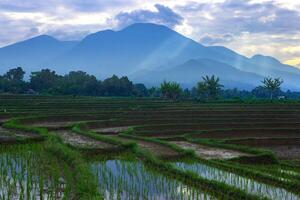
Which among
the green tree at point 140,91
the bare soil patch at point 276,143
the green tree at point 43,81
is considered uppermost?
the green tree at point 43,81

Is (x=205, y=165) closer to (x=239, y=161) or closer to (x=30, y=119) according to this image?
(x=239, y=161)

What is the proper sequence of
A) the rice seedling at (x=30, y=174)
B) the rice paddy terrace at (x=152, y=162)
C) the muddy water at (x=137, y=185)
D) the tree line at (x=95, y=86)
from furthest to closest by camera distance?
the tree line at (x=95, y=86) → the rice paddy terrace at (x=152, y=162) → the muddy water at (x=137, y=185) → the rice seedling at (x=30, y=174)

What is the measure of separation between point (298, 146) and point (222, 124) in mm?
7702

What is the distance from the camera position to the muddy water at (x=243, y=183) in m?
12.9

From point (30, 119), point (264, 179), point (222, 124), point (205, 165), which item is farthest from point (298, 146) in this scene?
point (30, 119)

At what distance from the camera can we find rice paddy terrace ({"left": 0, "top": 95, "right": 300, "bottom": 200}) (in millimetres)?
12641

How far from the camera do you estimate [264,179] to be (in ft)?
48.5

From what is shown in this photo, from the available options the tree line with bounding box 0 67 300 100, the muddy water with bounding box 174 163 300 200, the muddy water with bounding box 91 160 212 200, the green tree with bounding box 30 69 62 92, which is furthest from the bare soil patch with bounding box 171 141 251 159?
the green tree with bounding box 30 69 62 92

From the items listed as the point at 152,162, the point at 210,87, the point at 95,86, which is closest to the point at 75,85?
the point at 95,86

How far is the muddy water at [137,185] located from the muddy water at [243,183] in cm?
169

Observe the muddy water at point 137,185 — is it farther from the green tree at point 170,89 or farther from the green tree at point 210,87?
the green tree at point 210,87

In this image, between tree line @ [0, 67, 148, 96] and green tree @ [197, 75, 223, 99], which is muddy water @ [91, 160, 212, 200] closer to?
green tree @ [197, 75, 223, 99]

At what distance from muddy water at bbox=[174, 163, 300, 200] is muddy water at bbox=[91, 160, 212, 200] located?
1690 mm

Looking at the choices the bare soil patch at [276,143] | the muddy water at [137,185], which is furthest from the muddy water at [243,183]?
the bare soil patch at [276,143]
